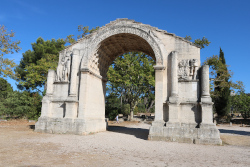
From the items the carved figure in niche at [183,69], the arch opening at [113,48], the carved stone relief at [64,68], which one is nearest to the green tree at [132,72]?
the arch opening at [113,48]

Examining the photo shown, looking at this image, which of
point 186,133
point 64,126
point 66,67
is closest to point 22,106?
point 66,67

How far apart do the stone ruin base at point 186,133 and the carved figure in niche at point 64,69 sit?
639cm

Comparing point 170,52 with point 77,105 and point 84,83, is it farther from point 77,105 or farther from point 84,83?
point 77,105

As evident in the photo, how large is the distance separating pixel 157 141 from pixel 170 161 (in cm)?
387

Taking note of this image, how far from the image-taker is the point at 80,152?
6359 millimetres

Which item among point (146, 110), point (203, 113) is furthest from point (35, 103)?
point (146, 110)

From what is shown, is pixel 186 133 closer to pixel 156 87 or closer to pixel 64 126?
pixel 156 87

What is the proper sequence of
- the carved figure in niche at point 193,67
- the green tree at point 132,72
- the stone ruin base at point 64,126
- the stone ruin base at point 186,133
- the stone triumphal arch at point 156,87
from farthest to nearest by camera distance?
1. the green tree at point 132,72
2. the stone ruin base at point 64,126
3. the carved figure in niche at point 193,67
4. the stone triumphal arch at point 156,87
5. the stone ruin base at point 186,133

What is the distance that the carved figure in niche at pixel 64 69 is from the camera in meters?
12.0

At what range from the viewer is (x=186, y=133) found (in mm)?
9328

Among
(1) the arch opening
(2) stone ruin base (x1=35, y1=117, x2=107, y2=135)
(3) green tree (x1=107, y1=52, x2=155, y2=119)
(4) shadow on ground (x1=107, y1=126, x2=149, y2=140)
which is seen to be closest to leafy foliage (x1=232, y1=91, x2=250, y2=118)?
(3) green tree (x1=107, y1=52, x2=155, y2=119)

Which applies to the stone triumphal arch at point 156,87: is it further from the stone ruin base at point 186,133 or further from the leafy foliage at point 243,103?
the leafy foliage at point 243,103

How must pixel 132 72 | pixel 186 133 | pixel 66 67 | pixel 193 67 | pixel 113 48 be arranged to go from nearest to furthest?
pixel 186 133, pixel 193 67, pixel 66 67, pixel 113 48, pixel 132 72

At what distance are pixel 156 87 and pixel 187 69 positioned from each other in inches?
78.8
